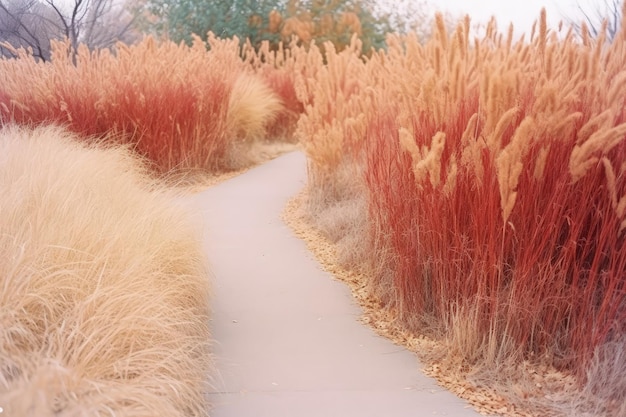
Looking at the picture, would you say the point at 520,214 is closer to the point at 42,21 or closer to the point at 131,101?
the point at 131,101

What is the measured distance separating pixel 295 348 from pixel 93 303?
105 cm

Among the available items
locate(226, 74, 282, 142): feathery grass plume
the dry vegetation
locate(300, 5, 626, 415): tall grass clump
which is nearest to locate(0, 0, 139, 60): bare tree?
locate(226, 74, 282, 142): feathery grass plume

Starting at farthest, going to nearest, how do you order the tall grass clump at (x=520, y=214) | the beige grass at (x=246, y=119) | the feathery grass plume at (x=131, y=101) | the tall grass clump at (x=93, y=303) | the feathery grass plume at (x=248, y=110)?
1. the feathery grass plume at (x=248, y=110)
2. the beige grass at (x=246, y=119)
3. the feathery grass plume at (x=131, y=101)
4. the tall grass clump at (x=520, y=214)
5. the tall grass clump at (x=93, y=303)

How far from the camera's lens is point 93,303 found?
7.72ft

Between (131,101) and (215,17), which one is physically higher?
(215,17)

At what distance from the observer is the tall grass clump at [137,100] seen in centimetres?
655

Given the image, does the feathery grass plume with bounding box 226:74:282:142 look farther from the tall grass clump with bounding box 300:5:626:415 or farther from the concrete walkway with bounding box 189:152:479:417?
the tall grass clump with bounding box 300:5:626:415

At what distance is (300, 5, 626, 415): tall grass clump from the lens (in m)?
2.53

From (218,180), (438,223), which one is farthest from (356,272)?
(218,180)

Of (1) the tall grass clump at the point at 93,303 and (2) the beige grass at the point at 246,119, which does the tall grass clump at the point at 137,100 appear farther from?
(1) the tall grass clump at the point at 93,303

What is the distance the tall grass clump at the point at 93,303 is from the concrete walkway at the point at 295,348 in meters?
0.18

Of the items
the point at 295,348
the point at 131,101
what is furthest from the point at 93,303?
the point at 131,101

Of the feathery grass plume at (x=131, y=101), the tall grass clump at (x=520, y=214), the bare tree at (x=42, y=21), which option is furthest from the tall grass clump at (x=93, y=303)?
the bare tree at (x=42, y=21)

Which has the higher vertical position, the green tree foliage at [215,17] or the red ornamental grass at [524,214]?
the green tree foliage at [215,17]
